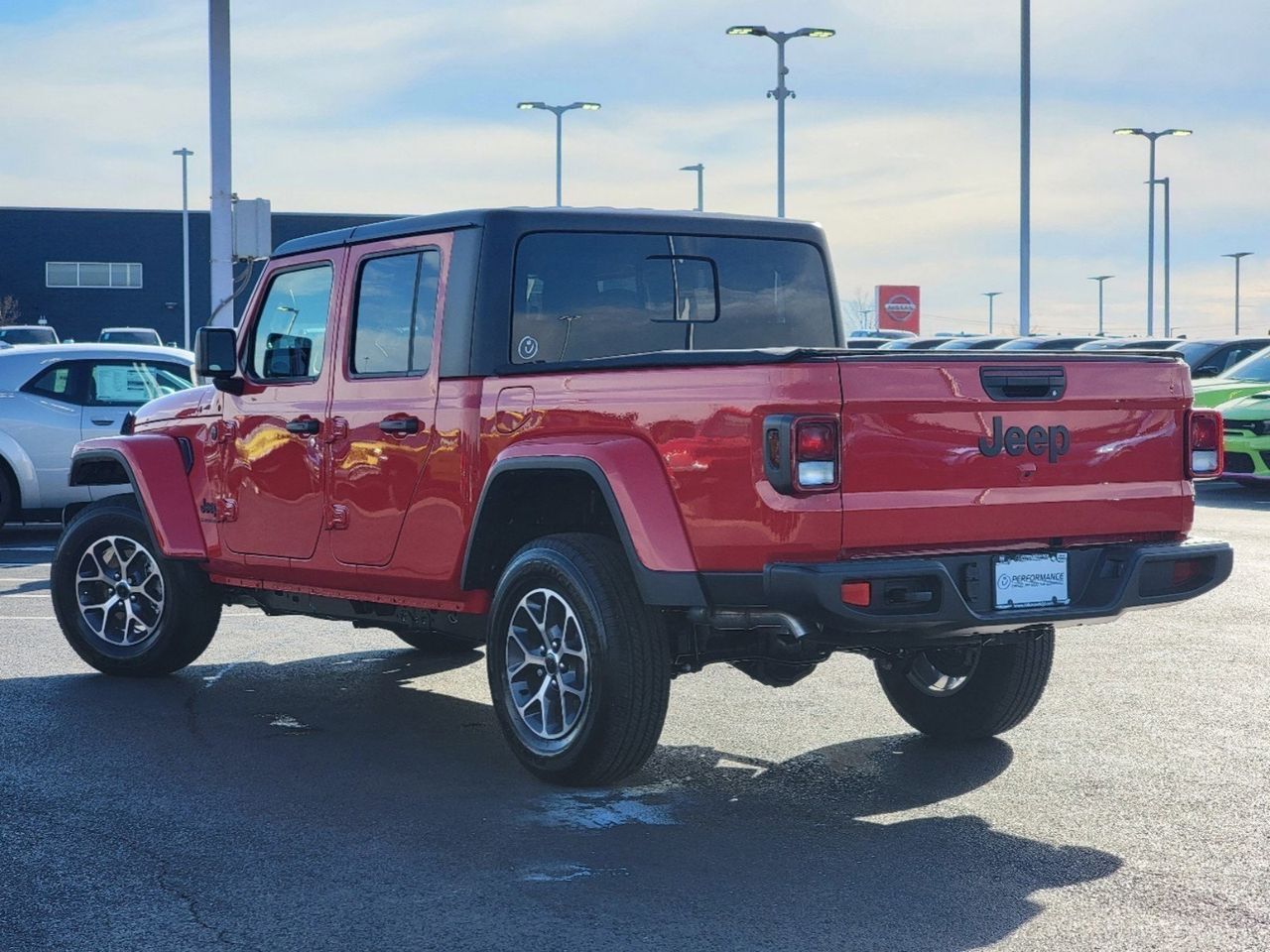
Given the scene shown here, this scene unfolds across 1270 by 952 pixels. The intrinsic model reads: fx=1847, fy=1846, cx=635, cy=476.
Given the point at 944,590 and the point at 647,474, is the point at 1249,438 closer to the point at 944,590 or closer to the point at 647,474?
the point at 944,590

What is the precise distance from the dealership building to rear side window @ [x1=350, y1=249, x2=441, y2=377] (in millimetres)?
64388

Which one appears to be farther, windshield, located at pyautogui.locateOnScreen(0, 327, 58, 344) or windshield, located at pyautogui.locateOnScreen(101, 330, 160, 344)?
windshield, located at pyautogui.locateOnScreen(101, 330, 160, 344)

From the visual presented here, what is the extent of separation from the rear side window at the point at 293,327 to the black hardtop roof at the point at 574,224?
0.14 meters

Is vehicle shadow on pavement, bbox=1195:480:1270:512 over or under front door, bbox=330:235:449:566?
under

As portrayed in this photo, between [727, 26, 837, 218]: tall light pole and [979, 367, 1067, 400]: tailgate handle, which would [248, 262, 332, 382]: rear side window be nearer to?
[979, 367, 1067, 400]: tailgate handle

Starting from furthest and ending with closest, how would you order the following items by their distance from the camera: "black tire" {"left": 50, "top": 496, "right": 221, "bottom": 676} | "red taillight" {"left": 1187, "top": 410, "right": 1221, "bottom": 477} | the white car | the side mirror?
the white car
"black tire" {"left": 50, "top": 496, "right": 221, "bottom": 676}
the side mirror
"red taillight" {"left": 1187, "top": 410, "right": 1221, "bottom": 477}

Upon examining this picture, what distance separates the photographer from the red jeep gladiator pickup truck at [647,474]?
18.4 ft

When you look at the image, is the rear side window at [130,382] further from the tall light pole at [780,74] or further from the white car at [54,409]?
the tall light pole at [780,74]

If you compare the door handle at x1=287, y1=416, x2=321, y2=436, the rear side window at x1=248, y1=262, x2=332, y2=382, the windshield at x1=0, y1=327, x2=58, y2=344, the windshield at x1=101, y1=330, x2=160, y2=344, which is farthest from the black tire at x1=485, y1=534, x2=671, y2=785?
the windshield at x1=101, y1=330, x2=160, y2=344

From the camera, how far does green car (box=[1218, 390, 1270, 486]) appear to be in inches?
733

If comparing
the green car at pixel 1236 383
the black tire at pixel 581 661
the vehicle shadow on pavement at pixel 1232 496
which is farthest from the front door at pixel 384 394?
the green car at pixel 1236 383

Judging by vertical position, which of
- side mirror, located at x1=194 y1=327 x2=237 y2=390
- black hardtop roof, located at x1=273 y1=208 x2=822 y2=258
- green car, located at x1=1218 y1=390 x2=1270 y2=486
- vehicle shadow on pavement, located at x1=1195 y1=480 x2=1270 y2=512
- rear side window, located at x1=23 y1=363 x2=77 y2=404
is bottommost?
vehicle shadow on pavement, located at x1=1195 y1=480 x2=1270 y2=512

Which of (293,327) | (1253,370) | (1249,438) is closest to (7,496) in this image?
(293,327)

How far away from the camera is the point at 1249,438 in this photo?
18922 millimetres
